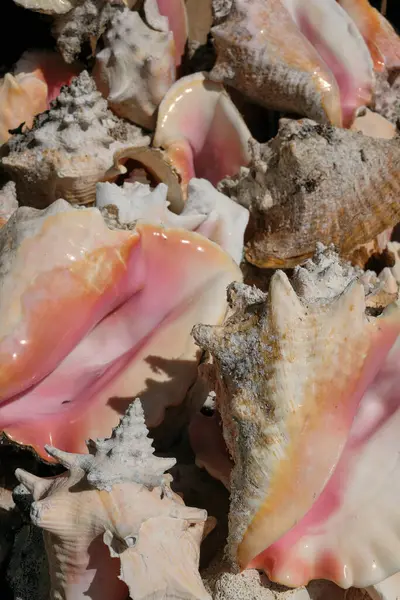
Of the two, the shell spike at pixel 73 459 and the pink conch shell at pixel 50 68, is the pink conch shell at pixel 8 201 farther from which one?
the shell spike at pixel 73 459

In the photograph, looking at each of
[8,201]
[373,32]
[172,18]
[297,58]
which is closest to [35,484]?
[8,201]

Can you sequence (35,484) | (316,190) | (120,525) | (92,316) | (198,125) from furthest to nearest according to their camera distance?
1. (198,125)
2. (316,190)
3. (92,316)
4. (35,484)
5. (120,525)

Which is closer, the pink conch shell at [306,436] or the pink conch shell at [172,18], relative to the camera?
the pink conch shell at [306,436]

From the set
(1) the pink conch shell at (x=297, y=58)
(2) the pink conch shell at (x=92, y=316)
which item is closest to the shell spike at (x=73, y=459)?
(2) the pink conch shell at (x=92, y=316)

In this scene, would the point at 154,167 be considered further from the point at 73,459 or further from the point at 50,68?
the point at 73,459

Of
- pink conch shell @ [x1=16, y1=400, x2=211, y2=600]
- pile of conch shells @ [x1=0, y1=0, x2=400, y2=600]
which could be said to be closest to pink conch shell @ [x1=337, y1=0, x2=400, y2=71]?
pile of conch shells @ [x1=0, y1=0, x2=400, y2=600]

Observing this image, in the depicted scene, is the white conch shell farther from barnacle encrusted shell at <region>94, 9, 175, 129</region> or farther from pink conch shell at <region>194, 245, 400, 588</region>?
pink conch shell at <region>194, 245, 400, 588</region>

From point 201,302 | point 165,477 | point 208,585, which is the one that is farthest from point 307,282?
point 208,585
